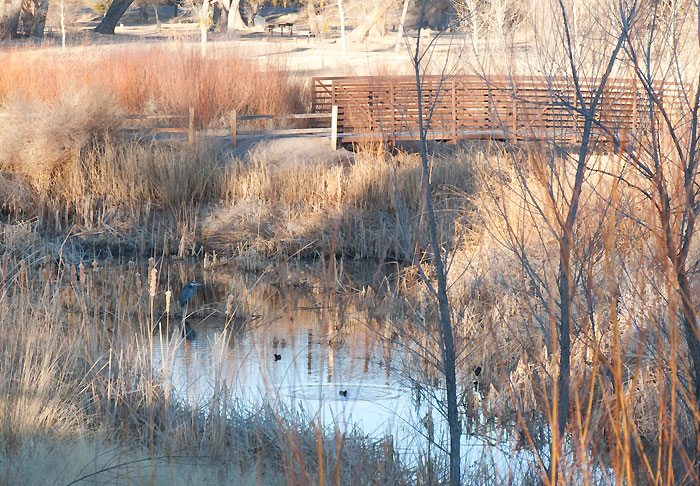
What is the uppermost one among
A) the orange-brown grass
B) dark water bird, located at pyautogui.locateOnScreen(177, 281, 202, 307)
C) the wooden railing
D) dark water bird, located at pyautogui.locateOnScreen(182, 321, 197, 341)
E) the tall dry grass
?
the orange-brown grass

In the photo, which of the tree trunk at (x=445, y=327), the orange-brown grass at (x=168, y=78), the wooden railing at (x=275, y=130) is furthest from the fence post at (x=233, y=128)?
the tree trunk at (x=445, y=327)

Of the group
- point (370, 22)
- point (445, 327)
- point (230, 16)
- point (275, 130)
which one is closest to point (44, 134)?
point (275, 130)

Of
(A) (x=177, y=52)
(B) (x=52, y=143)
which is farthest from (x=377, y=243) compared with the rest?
(A) (x=177, y=52)

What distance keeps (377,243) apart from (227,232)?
1.94 metres

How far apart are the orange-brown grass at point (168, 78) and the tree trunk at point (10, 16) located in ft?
36.6

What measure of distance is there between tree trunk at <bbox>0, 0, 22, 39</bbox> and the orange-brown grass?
11.2 meters

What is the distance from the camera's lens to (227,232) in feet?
34.4

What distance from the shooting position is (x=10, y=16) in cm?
2608

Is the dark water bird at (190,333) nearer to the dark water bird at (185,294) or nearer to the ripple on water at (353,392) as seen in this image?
the dark water bird at (185,294)

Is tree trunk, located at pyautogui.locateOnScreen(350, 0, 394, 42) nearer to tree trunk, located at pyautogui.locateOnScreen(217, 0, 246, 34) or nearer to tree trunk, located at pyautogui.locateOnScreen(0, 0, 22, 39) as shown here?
tree trunk, located at pyautogui.locateOnScreen(217, 0, 246, 34)

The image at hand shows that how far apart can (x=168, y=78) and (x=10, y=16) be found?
14.0 meters

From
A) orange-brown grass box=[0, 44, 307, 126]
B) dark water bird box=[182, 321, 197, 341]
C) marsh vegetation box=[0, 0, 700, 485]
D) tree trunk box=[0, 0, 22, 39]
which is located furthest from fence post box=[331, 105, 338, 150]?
tree trunk box=[0, 0, 22, 39]

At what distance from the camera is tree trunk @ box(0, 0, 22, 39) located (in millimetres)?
25734

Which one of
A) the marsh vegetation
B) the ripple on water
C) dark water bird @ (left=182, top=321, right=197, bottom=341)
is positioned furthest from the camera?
dark water bird @ (left=182, top=321, right=197, bottom=341)
